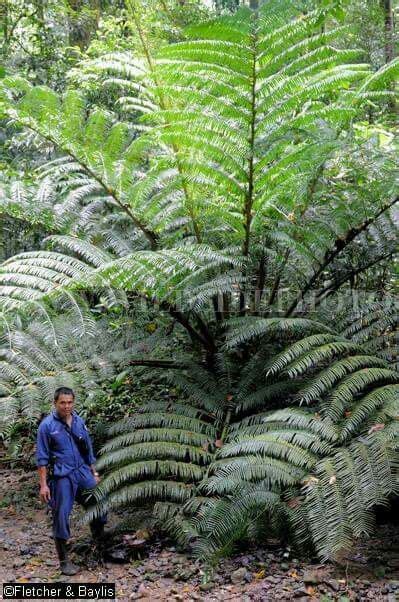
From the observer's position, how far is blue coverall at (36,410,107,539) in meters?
2.97

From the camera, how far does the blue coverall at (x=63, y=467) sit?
2.97 meters

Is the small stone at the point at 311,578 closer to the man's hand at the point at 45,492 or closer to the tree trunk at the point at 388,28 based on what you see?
the man's hand at the point at 45,492

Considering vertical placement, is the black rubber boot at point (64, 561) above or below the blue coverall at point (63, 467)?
below

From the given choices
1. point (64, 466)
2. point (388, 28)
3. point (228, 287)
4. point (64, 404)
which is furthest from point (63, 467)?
point (388, 28)

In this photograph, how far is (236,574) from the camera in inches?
103

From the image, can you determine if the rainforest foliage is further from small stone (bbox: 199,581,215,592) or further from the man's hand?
the man's hand


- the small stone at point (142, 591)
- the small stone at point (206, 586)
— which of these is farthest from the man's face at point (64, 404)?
the small stone at point (206, 586)

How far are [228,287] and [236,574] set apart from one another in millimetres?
1463

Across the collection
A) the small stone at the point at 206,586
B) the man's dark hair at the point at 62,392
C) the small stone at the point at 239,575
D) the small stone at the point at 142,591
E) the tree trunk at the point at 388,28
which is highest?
the tree trunk at the point at 388,28

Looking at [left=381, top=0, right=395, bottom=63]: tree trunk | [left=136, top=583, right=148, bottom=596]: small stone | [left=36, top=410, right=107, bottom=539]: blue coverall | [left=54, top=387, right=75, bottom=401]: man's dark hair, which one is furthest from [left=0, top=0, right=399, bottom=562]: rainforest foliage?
[left=381, top=0, right=395, bottom=63]: tree trunk

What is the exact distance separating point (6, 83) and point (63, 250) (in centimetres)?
164

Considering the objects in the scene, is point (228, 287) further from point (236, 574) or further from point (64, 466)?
point (236, 574)

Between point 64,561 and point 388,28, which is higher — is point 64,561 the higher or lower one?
the lower one

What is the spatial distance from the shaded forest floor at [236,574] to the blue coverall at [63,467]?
258 mm
